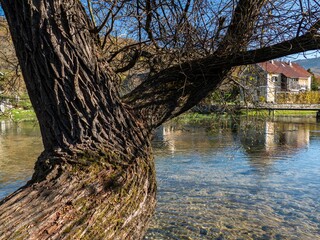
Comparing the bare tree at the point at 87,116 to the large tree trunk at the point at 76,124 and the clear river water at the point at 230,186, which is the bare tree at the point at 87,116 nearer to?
the large tree trunk at the point at 76,124

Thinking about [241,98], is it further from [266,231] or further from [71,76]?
[71,76]

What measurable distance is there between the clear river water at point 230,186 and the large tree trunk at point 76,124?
6.29 ft

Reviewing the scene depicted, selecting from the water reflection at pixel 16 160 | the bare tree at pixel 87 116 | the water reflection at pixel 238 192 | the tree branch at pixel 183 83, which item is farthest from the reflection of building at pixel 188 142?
the bare tree at pixel 87 116

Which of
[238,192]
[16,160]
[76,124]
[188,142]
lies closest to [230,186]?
[238,192]

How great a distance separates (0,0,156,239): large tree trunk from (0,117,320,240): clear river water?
1916 mm

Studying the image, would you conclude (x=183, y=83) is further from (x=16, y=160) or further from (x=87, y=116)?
(x=16, y=160)

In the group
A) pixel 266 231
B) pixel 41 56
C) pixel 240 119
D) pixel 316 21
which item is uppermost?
pixel 316 21

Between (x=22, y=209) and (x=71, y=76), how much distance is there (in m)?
1.12

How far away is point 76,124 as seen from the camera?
9.30ft

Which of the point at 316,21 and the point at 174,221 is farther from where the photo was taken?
the point at 174,221

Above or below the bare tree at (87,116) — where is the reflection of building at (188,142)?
below

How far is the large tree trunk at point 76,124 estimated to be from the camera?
2.56 m

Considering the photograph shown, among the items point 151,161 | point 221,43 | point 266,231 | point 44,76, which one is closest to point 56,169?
point 44,76

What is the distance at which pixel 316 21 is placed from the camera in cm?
309
